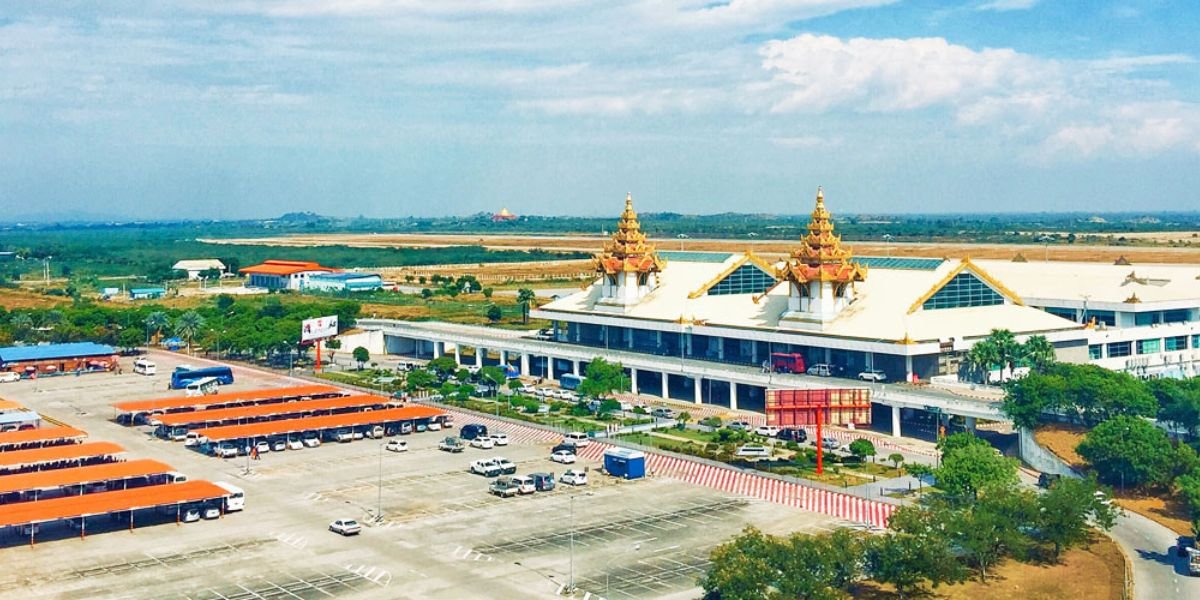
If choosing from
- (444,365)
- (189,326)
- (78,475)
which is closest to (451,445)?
(78,475)

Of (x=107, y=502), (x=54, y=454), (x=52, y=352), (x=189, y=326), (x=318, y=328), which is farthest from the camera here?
(x=189, y=326)

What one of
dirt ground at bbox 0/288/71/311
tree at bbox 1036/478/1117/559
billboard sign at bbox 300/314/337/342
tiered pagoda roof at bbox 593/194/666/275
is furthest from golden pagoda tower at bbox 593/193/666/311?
dirt ground at bbox 0/288/71/311

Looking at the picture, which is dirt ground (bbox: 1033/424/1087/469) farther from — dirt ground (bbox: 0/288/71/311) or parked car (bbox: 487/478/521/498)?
dirt ground (bbox: 0/288/71/311)

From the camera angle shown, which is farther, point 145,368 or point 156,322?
point 156,322

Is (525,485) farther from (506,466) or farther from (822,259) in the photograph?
(822,259)

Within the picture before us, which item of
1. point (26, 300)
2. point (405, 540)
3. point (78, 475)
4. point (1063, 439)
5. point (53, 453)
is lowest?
point (405, 540)

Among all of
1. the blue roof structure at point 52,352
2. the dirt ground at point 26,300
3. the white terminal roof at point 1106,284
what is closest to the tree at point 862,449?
the white terminal roof at point 1106,284

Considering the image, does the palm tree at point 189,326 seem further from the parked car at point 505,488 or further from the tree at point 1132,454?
→ the tree at point 1132,454
